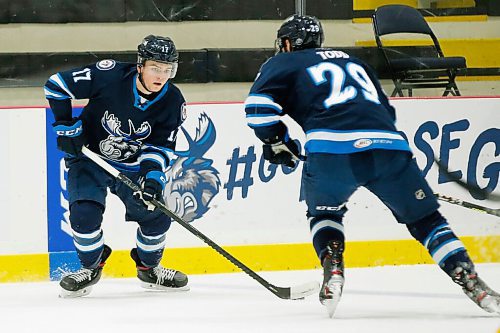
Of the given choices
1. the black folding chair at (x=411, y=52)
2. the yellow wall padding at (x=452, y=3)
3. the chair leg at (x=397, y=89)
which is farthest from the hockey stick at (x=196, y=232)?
the yellow wall padding at (x=452, y=3)

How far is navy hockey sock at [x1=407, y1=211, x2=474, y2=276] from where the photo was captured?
3.14 m

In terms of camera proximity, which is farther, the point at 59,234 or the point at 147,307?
the point at 59,234

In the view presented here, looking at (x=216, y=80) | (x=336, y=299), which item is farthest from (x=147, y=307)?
(x=216, y=80)

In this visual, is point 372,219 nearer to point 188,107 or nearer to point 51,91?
point 188,107

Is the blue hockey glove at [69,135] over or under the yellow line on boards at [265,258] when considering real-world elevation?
over

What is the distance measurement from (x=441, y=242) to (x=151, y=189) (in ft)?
3.76

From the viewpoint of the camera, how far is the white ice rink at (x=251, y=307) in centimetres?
319

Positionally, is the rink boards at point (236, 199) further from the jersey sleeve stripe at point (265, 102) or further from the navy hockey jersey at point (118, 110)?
the jersey sleeve stripe at point (265, 102)

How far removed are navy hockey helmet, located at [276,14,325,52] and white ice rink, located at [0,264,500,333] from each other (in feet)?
2.95

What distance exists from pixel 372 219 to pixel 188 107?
987mm

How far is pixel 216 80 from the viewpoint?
4.83 meters

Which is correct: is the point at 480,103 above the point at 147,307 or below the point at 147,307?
above

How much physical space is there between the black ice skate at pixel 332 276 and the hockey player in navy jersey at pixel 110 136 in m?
0.84

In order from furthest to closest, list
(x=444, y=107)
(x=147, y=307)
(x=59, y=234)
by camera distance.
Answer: (x=444, y=107)
(x=59, y=234)
(x=147, y=307)
